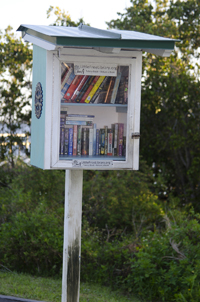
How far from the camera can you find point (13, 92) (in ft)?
31.5

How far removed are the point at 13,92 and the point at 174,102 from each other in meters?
3.80

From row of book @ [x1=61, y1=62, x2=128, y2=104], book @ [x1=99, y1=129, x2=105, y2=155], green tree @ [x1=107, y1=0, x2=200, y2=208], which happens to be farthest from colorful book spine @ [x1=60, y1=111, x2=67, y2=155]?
green tree @ [x1=107, y1=0, x2=200, y2=208]

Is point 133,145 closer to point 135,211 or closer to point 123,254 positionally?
point 123,254

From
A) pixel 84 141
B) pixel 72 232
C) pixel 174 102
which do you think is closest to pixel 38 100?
pixel 84 141

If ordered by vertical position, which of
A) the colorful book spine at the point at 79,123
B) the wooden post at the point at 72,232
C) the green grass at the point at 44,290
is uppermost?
the colorful book spine at the point at 79,123

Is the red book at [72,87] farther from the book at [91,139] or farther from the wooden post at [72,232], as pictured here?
the wooden post at [72,232]

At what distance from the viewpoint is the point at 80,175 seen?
11.9ft

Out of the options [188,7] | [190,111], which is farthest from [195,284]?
[188,7]

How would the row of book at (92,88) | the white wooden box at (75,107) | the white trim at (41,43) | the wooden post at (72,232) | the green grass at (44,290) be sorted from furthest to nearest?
the green grass at (44,290), the wooden post at (72,232), the row of book at (92,88), the white wooden box at (75,107), the white trim at (41,43)

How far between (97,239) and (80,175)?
2269 mm

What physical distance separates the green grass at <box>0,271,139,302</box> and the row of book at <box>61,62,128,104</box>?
2259 mm

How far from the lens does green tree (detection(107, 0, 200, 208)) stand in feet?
28.1

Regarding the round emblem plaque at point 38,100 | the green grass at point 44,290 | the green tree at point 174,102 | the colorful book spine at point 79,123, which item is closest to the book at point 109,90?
the colorful book spine at point 79,123

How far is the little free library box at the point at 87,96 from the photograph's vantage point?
3.12m
